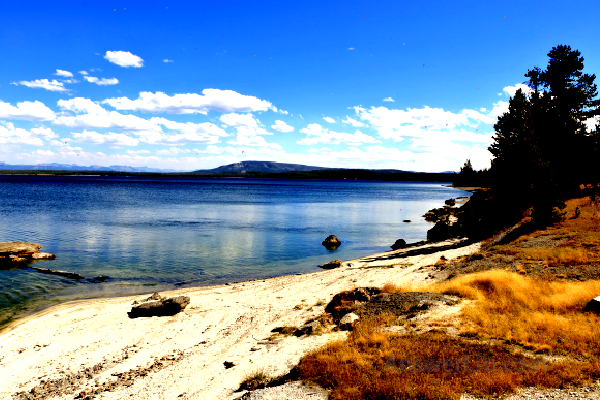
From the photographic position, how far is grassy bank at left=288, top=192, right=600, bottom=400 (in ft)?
26.2

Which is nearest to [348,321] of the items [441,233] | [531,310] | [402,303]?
[402,303]

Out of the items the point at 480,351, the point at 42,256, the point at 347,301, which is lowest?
the point at 42,256

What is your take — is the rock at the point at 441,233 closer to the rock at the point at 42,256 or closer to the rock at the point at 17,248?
the rock at the point at 42,256

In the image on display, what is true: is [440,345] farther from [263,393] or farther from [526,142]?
[526,142]

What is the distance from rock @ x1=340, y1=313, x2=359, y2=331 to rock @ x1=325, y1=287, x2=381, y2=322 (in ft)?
2.70

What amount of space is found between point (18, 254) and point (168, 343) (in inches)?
1012

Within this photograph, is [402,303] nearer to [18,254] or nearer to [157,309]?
[157,309]

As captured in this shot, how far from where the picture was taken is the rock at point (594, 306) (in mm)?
11812

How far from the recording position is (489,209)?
137ft

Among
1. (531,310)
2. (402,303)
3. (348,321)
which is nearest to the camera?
(531,310)

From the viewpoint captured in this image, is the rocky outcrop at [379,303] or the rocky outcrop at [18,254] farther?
the rocky outcrop at [18,254]

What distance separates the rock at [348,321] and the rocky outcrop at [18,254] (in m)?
29.8

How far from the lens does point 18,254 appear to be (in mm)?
30219

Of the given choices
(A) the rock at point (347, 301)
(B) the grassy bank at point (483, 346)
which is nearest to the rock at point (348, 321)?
(B) the grassy bank at point (483, 346)
